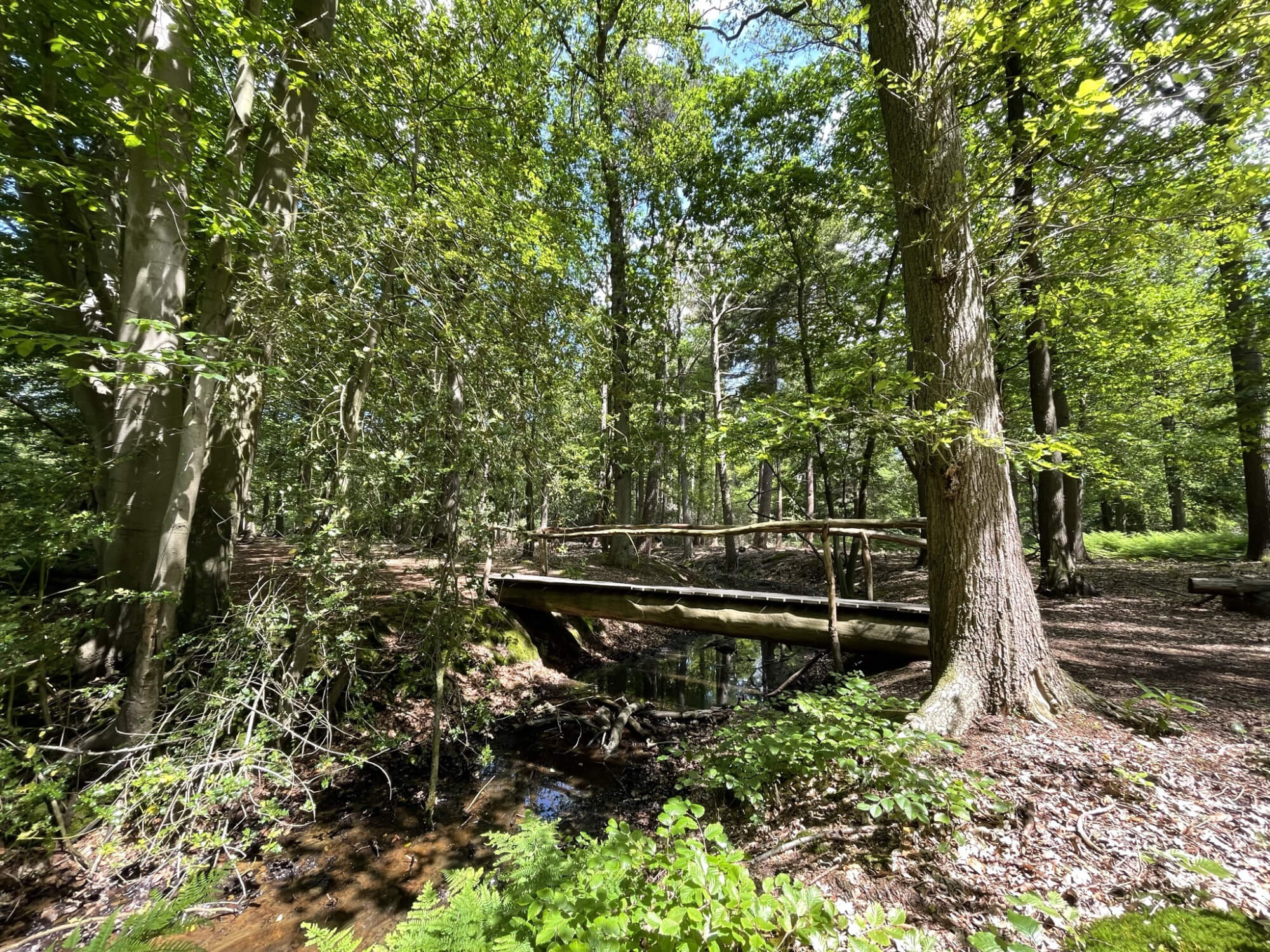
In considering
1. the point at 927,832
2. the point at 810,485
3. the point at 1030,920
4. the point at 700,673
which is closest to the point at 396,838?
the point at 927,832

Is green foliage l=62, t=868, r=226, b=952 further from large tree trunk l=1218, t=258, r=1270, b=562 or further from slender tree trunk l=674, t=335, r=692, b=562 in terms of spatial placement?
large tree trunk l=1218, t=258, r=1270, b=562

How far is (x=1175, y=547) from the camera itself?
11734 mm

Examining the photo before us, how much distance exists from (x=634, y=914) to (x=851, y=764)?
1.68m

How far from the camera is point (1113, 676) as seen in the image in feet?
14.1

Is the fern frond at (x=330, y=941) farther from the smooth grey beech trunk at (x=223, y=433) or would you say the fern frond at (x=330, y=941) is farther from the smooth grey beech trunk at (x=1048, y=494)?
the smooth grey beech trunk at (x=1048, y=494)

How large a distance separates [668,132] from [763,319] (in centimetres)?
583

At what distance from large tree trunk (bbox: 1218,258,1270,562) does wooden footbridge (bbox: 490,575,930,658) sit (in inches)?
337

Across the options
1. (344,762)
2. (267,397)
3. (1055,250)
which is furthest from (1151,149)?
(344,762)

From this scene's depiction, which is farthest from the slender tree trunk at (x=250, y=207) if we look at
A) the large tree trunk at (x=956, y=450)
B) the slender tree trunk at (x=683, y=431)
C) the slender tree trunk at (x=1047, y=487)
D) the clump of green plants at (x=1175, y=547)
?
the clump of green plants at (x=1175, y=547)

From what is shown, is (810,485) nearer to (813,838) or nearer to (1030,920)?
(813,838)

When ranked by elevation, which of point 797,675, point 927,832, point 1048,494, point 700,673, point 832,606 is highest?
point 1048,494

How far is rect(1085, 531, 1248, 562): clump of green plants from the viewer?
1088 cm

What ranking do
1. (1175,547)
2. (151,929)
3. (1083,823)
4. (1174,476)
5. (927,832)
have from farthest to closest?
(1174,476) < (1175,547) < (927,832) < (1083,823) < (151,929)

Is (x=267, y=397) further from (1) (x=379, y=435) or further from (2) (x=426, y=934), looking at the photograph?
(2) (x=426, y=934)
